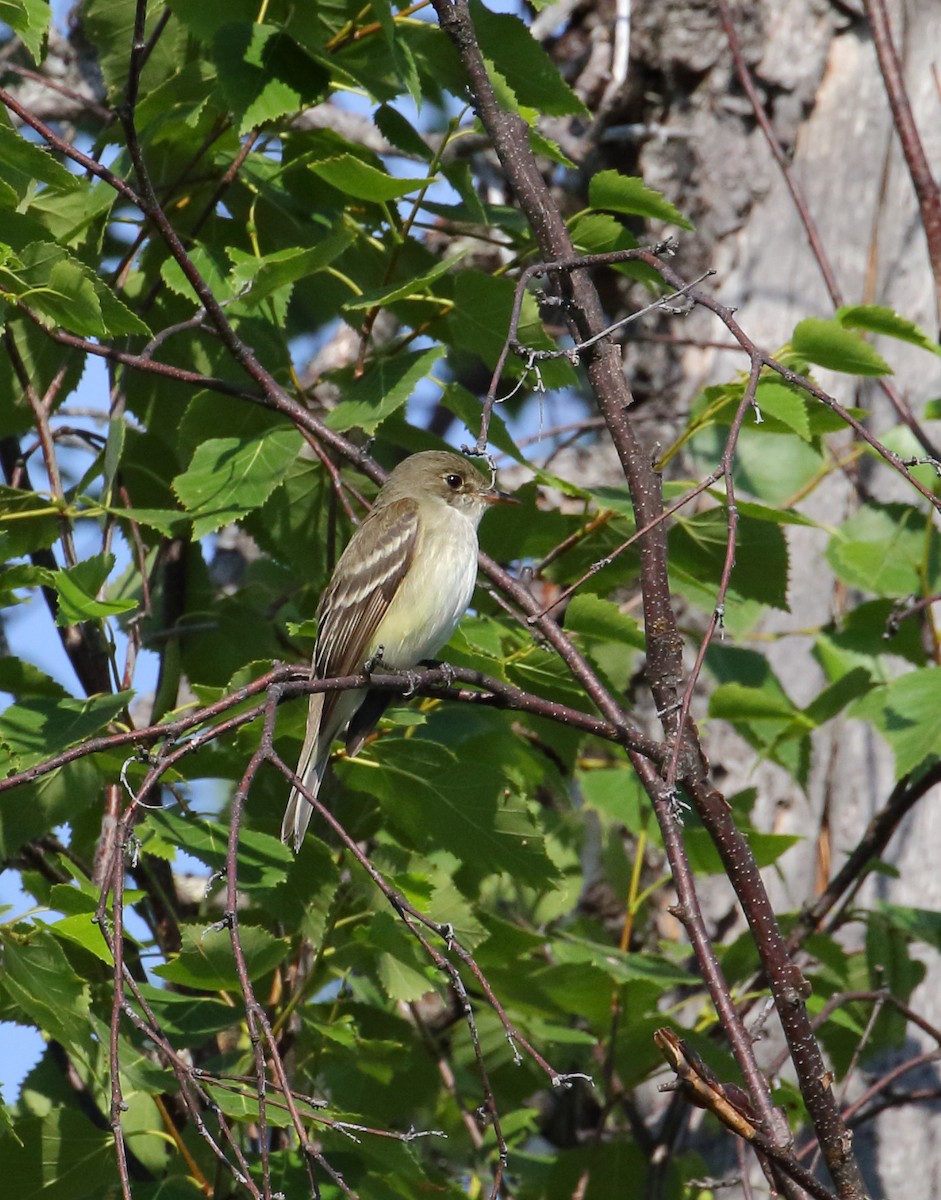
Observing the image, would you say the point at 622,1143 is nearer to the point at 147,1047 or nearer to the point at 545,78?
the point at 147,1047

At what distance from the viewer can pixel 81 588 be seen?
10.0ft

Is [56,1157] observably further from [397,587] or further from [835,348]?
[835,348]

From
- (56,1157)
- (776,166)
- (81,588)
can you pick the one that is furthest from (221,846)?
(776,166)

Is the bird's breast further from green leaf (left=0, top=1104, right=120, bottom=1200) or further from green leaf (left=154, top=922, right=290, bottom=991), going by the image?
green leaf (left=0, top=1104, right=120, bottom=1200)

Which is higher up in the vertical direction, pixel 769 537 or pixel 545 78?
pixel 545 78

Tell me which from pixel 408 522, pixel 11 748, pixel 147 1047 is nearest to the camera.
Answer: pixel 11 748

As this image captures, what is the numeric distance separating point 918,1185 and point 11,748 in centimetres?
334

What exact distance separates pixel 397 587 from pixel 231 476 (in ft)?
3.84

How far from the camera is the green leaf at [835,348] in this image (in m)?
3.33

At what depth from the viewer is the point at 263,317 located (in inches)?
149

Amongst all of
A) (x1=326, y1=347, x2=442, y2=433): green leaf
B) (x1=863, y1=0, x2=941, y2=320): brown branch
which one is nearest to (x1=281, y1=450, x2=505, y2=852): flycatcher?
(x1=326, y1=347, x2=442, y2=433): green leaf

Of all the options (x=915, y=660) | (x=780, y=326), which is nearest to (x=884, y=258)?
(x=780, y=326)

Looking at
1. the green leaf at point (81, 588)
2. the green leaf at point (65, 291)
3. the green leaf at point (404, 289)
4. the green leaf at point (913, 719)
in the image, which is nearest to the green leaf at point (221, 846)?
the green leaf at point (81, 588)

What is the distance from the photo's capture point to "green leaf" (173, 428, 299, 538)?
3.27 metres
